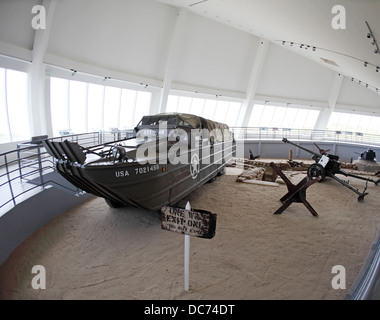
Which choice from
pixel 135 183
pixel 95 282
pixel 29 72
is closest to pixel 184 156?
pixel 135 183

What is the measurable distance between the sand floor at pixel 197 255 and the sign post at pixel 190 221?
2.36ft

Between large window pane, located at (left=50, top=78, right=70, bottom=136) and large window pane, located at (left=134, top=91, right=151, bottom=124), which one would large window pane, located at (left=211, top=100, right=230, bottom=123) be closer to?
large window pane, located at (left=134, top=91, right=151, bottom=124)

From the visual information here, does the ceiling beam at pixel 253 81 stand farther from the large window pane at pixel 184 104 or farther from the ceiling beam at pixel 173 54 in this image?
the ceiling beam at pixel 173 54

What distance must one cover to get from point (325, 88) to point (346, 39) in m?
14.4

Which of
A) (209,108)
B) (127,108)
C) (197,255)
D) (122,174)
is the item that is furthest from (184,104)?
(197,255)

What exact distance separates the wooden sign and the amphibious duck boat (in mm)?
1275

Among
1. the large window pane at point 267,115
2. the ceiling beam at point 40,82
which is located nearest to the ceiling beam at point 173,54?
the ceiling beam at point 40,82

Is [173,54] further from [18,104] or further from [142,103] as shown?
[18,104]

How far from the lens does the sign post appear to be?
2.45 meters

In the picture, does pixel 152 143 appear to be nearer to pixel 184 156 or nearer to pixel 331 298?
pixel 184 156

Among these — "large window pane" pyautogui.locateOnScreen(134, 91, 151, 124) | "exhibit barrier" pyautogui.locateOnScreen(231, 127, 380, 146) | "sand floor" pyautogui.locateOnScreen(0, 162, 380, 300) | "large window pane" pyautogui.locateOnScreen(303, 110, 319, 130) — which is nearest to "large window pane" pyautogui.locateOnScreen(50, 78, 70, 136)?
"large window pane" pyautogui.locateOnScreen(134, 91, 151, 124)

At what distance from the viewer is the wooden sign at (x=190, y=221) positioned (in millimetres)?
2451

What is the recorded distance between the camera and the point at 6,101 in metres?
8.14

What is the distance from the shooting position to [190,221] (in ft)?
8.40
